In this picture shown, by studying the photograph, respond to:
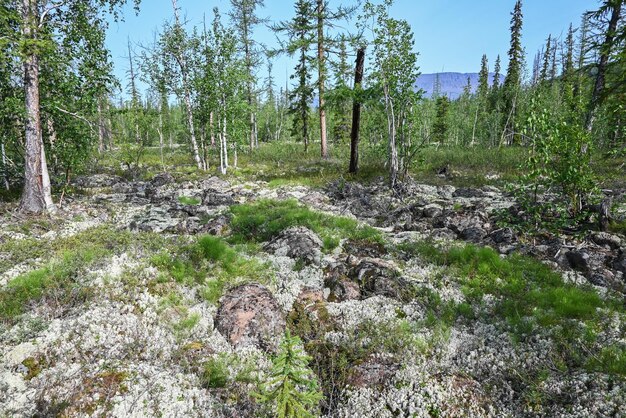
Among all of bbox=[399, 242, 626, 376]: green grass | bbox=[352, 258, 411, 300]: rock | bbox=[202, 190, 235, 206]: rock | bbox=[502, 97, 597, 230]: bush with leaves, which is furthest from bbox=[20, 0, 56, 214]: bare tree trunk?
bbox=[502, 97, 597, 230]: bush with leaves

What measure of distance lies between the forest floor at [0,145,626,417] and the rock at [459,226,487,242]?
0.06 meters

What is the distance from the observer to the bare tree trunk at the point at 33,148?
11438mm

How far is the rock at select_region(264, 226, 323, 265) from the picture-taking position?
913 cm

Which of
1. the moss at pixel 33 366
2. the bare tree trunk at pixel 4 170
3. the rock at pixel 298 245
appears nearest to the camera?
the moss at pixel 33 366

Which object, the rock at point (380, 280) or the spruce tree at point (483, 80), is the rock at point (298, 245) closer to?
the rock at point (380, 280)

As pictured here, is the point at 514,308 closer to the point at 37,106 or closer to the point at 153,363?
the point at 153,363

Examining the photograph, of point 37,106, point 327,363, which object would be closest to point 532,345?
point 327,363

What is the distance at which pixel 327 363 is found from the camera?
5691mm

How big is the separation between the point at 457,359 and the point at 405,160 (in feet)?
42.1

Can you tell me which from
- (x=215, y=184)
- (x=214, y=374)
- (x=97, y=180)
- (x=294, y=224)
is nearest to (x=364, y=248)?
(x=294, y=224)

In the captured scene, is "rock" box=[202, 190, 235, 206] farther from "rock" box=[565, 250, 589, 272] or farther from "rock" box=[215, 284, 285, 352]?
"rock" box=[565, 250, 589, 272]

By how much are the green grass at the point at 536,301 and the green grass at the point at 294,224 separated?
97.8 inches

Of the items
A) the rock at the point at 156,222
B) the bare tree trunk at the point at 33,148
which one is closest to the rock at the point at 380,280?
the rock at the point at 156,222

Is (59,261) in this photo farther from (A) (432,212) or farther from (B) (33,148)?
(A) (432,212)
